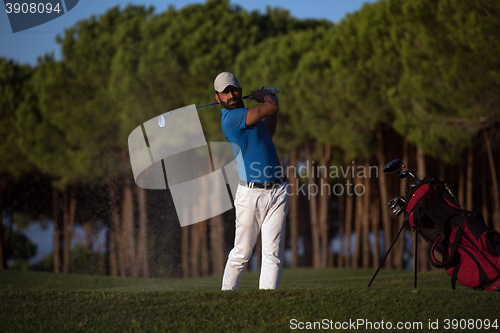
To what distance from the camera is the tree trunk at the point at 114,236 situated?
75.6ft

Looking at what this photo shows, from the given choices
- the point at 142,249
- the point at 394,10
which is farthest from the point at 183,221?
the point at 394,10

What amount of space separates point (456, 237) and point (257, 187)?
172cm

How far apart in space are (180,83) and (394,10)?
28.1 ft

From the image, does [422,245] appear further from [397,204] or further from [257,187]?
[257,187]

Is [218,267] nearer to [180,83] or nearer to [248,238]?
[180,83]

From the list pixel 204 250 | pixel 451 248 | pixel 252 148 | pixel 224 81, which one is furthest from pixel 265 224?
pixel 204 250

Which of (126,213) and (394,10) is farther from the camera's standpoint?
(126,213)

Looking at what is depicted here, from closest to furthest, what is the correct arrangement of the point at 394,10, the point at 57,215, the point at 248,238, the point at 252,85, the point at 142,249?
the point at 248,238, the point at 394,10, the point at 252,85, the point at 142,249, the point at 57,215

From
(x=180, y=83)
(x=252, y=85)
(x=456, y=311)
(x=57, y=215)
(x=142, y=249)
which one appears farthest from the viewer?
(x=57, y=215)

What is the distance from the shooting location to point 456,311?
155 inches

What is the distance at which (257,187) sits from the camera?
4.73 metres

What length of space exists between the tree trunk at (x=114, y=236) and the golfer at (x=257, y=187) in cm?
1851

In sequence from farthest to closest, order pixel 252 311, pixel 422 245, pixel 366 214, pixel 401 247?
pixel 366 214 → pixel 401 247 → pixel 422 245 → pixel 252 311

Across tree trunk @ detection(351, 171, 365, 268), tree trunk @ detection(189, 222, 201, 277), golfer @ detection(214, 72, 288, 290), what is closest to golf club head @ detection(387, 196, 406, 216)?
golfer @ detection(214, 72, 288, 290)
